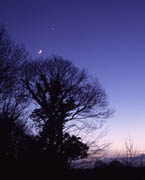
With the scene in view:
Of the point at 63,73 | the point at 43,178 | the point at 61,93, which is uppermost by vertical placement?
the point at 63,73

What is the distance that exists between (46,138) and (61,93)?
4.40 m

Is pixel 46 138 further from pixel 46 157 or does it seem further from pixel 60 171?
pixel 60 171

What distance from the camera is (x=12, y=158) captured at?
6.56 m

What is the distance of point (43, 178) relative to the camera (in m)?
5.49

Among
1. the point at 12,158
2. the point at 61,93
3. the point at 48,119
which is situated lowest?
the point at 12,158

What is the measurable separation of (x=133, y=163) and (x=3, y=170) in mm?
4092

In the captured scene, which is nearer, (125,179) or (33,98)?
(125,179)

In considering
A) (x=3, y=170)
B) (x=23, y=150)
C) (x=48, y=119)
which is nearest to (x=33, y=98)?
(x=48, y=119)

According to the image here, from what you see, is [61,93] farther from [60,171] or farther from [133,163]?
[133,163]

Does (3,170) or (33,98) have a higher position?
(33,98)

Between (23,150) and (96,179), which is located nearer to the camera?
(96,179)

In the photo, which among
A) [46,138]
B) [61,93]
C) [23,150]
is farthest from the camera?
[61,93]

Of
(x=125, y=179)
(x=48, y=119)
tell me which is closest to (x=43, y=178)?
(x=125, y=179)

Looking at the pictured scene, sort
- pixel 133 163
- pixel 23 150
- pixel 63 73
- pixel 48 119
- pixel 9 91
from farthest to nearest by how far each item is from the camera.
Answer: pixel 63 73
pixel 48 119
pixel 9 91
pixel 23 150
pixel 133 163
